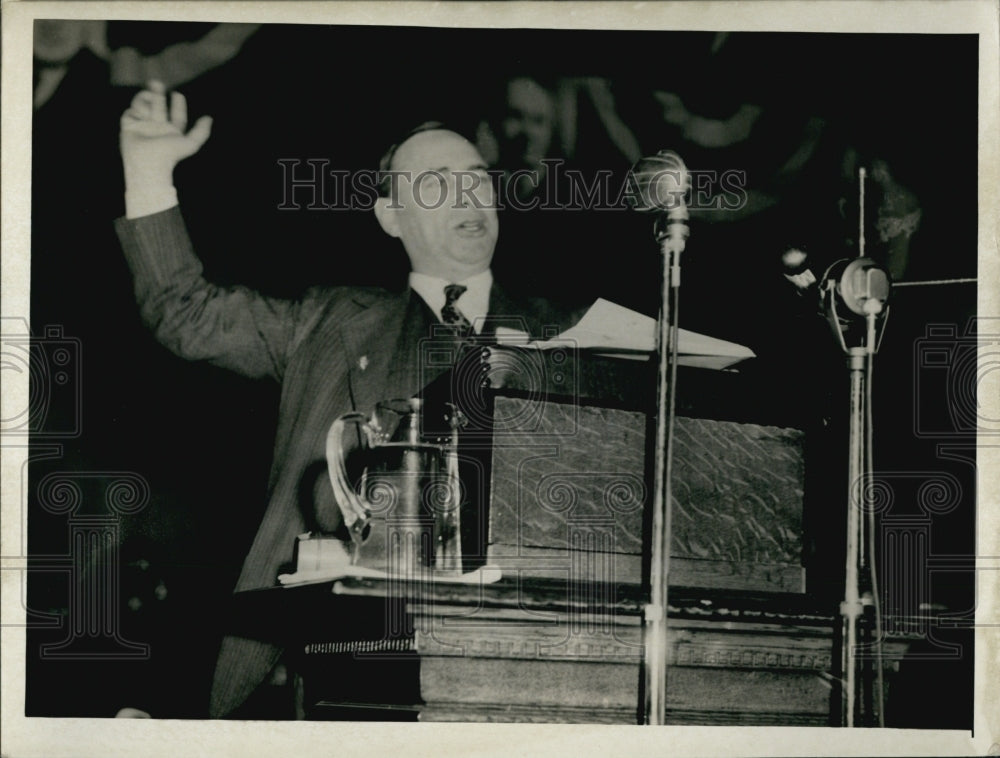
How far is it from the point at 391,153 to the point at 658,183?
0.39 m

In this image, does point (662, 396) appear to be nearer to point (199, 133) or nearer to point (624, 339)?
point (624, 339)

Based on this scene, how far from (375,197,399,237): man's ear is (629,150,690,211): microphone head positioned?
0.34 m

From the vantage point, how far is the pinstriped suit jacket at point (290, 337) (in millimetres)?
1627

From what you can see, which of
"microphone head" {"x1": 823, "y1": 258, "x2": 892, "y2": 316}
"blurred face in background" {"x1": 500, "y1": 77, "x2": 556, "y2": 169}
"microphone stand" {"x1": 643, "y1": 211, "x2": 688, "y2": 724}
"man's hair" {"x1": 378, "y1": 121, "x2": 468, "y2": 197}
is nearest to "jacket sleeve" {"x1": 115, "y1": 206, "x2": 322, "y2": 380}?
"man's hair" {"x1": 378, "y1": 121, "x2": 468, "y2": 197}

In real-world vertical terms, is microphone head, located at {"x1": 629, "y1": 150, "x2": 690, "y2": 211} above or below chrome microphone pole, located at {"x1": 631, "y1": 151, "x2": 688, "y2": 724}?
above

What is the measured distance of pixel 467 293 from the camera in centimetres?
166

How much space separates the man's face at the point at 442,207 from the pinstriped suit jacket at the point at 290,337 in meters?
0.09

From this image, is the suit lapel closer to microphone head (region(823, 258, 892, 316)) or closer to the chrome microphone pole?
the chrome microphone pole

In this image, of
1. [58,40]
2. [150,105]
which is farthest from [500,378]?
[58,40]

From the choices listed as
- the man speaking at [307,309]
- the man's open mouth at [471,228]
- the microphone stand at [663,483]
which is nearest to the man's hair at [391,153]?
the man speaking at [307,309]

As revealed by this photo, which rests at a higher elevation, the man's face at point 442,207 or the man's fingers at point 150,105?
the man's fingers at point 150,105

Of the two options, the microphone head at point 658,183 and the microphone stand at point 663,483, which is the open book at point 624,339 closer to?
the microphone stand at point 663,483

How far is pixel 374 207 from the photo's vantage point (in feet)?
5.45

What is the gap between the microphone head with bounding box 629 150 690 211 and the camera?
65.7 inches
